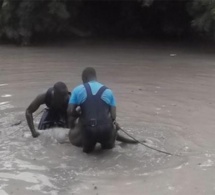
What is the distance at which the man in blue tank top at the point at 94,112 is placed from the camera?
769 centimetres

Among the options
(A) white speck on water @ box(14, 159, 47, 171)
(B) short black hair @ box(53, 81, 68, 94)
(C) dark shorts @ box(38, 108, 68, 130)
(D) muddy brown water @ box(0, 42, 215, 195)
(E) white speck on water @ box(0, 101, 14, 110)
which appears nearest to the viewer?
(D) muddy brown water @ box(0, 42, 215, 195)

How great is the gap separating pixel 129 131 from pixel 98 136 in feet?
4.32

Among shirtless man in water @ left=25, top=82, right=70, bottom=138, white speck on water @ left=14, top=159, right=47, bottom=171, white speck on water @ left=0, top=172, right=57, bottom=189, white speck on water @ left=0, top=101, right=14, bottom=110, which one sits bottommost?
white speck on water @ left=0, top=172, right=57, bottom=189

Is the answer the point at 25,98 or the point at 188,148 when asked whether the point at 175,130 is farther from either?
the point at 25,98

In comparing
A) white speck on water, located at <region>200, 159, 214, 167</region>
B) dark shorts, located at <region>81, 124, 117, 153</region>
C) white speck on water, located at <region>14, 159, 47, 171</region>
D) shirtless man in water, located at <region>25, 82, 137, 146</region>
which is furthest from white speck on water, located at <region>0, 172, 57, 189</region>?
white speck on water, located at <region>200, 159, 214, 167</region>

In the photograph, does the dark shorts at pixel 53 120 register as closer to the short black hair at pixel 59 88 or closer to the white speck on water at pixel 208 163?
the short black hair at pixel 59 88

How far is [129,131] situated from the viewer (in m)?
8.99

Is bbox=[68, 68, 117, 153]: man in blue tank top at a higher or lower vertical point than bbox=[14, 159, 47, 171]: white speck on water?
higher

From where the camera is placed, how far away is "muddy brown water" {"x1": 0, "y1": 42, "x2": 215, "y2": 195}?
270 inches

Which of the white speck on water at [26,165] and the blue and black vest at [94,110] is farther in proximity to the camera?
the blue and black vest at [94,110]

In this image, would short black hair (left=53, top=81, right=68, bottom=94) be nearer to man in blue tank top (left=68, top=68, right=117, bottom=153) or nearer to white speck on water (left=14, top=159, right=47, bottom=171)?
man in blue tank top (left=68, top=68, right=117, bottom=153)

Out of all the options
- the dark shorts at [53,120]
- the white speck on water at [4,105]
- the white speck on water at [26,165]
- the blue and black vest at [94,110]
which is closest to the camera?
the white speck on water at [26,165]

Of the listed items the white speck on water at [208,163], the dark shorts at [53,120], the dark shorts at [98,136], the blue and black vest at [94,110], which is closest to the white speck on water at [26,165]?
the dark shorts at [98,136]

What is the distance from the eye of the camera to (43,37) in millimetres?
21625
